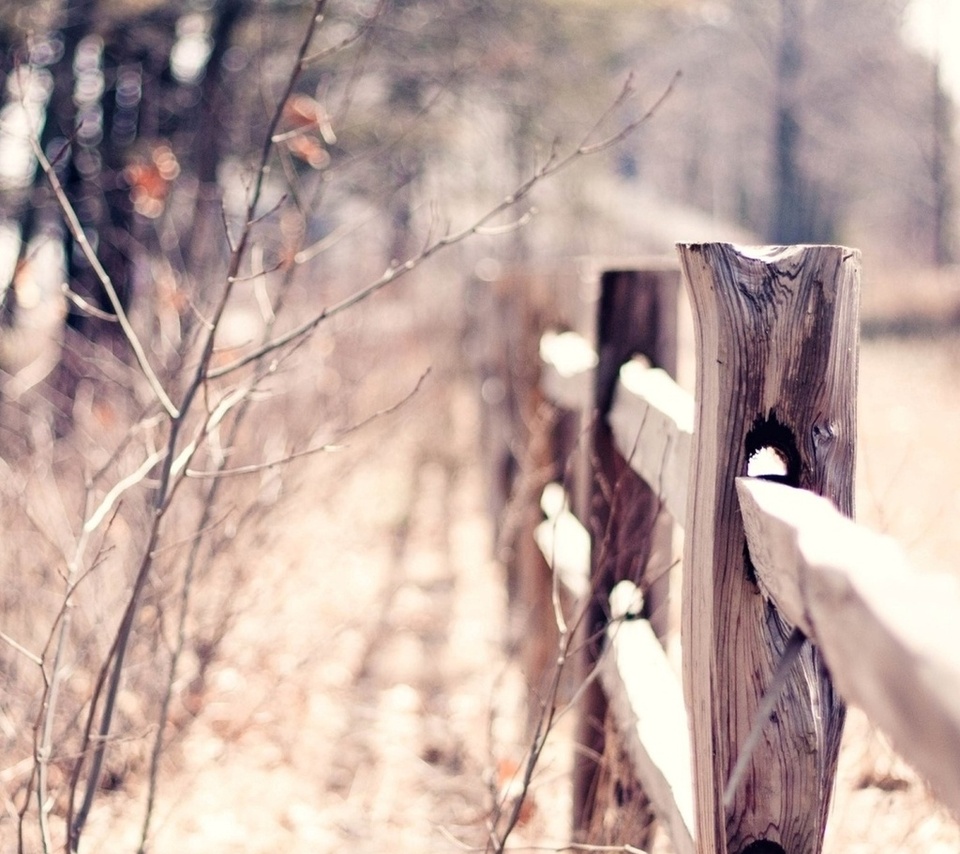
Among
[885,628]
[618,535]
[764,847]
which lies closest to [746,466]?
[764,847]

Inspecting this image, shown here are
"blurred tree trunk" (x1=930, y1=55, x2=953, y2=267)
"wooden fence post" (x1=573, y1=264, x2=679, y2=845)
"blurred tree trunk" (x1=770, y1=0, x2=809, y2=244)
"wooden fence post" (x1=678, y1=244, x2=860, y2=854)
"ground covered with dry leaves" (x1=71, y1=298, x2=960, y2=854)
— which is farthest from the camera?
"blurred tree trunk" (x1=930, y1=55, x2=953, y2=267)

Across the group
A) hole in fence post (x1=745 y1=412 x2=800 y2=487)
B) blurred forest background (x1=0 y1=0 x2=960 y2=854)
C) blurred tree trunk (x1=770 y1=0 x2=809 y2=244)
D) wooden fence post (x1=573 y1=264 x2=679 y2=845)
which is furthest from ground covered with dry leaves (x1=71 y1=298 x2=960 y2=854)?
blurred tree trunk (x1=770 y1=0 x2=809 y2=244)

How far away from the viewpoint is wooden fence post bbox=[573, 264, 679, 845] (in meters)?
2.16

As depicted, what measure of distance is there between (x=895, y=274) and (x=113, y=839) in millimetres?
27072

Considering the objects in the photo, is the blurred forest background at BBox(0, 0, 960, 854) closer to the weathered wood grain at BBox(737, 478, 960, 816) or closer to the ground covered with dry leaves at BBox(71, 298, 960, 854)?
the ground covered with dry leaves at BBox(71, 298, 960, 854)

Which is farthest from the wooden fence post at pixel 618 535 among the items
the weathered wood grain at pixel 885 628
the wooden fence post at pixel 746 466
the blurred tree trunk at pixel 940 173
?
the blurred tree trunk at pixel 940 173

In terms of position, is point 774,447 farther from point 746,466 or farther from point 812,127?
point 812,127

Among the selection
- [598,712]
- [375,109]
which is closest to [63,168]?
[375,109]

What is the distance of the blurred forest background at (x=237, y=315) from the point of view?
2217mm

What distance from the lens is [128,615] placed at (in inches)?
66.0

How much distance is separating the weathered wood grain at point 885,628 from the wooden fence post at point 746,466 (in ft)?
0.82

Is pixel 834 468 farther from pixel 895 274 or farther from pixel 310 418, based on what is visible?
pixel 895 274

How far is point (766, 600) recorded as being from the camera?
1.18 m

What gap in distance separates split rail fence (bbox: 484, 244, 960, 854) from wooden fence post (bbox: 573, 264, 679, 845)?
0.7 inches
